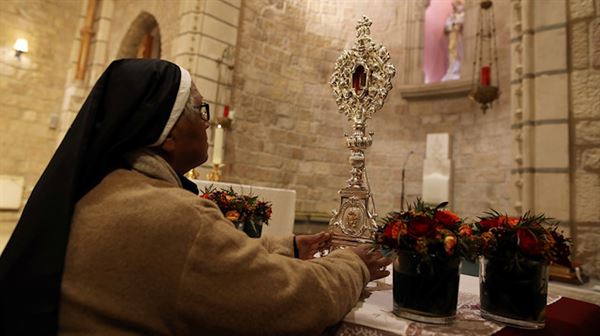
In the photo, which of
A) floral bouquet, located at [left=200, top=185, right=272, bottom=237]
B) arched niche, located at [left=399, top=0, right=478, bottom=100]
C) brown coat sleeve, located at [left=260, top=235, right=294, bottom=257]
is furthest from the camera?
arched niche, located at [left=399, top=0, right=478, bottom=100]

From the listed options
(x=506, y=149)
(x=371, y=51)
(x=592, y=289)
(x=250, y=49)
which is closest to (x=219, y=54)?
(x=250, y=49)

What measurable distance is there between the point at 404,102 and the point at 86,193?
6.98 meters

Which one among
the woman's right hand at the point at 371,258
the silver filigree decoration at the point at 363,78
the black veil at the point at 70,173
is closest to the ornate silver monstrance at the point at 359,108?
the silver filigree decoration at the point at 363,78

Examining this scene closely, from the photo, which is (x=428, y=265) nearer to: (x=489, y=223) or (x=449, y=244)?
(x=449, y=244)

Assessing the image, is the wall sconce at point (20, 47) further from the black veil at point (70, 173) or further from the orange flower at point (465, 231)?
the orange flower at point (465, 231)

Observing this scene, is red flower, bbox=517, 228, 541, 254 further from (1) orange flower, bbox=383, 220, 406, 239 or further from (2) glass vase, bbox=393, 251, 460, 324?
(1) orange flower, bbox=383, 220, 406, 239

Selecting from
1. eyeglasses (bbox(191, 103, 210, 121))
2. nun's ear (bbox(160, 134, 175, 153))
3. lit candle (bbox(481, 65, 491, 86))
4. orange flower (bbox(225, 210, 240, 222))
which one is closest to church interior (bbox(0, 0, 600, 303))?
lit candle (bbox(481, 65, 491, 86))

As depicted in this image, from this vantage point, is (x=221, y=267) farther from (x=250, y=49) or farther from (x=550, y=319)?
(x=250, y=49)

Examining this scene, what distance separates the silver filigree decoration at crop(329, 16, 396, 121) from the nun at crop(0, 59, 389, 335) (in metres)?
1.08

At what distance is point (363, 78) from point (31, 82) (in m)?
7.85

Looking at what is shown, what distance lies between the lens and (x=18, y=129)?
7277 millimetres

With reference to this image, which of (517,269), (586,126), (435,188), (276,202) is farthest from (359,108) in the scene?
(435,188)

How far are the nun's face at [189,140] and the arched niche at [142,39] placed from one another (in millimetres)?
6484

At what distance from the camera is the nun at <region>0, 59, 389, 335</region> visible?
3.01ft
